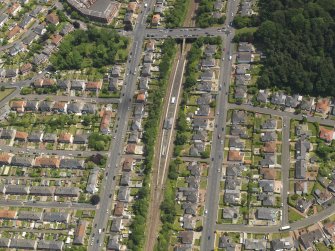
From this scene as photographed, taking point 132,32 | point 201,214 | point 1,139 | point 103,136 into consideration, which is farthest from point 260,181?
point 1,139

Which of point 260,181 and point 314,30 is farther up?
point 314,30

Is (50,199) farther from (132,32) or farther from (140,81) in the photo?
(132,32)

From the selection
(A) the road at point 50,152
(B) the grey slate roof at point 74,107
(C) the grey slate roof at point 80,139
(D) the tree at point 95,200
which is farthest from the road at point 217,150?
(B) the grey slate roof at point 74,107

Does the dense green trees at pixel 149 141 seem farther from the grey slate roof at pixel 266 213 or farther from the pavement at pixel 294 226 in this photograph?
the grey slate roof at pixel 266 213

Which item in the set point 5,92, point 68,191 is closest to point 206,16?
point 5,92

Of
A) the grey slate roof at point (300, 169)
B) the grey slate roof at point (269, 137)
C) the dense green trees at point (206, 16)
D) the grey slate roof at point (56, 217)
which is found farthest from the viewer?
the dense green trees at point (206, 16)

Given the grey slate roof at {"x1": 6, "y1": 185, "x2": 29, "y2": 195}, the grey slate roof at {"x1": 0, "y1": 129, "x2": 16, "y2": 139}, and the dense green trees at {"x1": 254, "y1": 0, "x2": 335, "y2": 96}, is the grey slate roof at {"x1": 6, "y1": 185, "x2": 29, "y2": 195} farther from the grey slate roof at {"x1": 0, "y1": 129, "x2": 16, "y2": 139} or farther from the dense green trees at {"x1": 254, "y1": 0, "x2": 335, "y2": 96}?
the dense green trees at {"x1": 254, "y1": 0, "x2": 335, "y2": 96}
